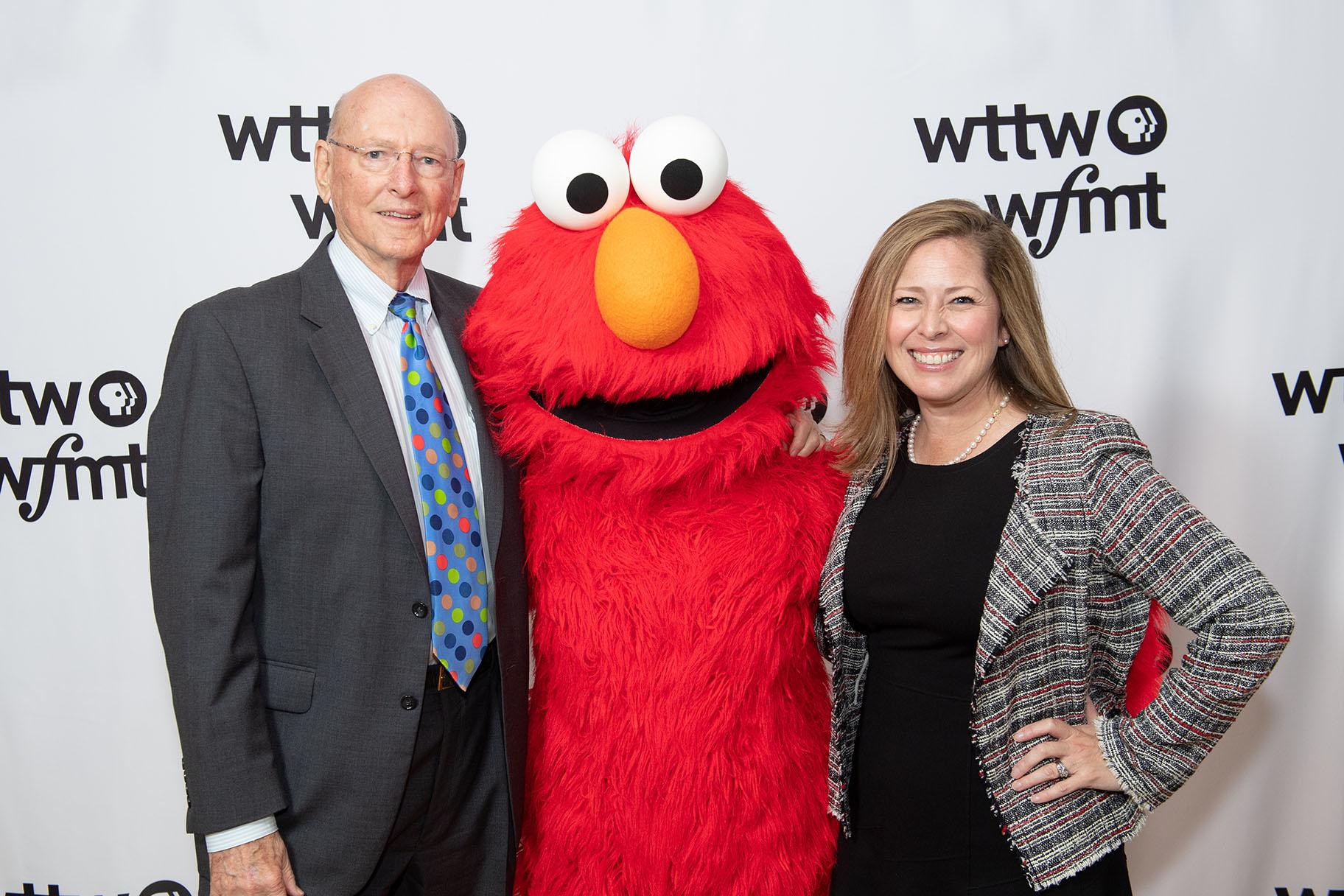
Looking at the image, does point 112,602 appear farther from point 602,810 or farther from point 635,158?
point 635,158

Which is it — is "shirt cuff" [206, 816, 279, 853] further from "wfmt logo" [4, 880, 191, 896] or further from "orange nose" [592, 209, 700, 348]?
"wfmt logo" [4, 880, 191, 896]

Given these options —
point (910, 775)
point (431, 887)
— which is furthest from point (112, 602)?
point (910, 775)

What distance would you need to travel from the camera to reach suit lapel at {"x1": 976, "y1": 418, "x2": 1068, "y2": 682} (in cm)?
116

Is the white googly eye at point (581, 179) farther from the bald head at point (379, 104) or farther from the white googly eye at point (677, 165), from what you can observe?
the bald head at point (379, 104)

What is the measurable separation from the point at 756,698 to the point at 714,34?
144 cm

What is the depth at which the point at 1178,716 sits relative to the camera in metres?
1.19

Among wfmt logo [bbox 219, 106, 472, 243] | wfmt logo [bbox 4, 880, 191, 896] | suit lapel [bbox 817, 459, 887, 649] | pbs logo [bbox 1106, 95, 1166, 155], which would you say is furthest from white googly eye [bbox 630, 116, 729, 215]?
wfmt logo [bbox 4, 880, 191, 896]

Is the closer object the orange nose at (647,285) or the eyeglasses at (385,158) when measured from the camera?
the orange nose at (647,285)

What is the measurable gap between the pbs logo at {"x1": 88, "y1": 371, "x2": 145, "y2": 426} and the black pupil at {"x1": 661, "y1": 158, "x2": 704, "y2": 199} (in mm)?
1352

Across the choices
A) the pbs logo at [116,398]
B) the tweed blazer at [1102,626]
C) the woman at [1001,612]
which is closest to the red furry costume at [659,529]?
the woman at [1001,612]

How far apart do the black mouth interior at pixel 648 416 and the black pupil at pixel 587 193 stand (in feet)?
0.87

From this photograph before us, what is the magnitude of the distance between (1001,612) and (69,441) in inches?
74.8

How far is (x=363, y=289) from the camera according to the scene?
4.47 feet

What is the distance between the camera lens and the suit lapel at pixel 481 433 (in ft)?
4.36
